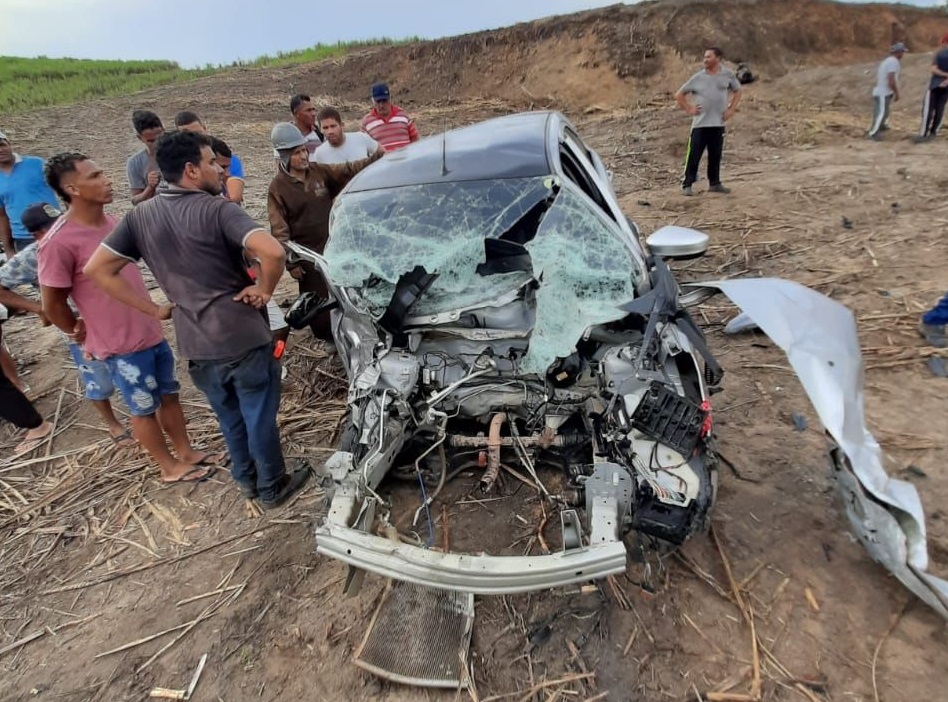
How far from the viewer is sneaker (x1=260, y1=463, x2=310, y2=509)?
3.33m

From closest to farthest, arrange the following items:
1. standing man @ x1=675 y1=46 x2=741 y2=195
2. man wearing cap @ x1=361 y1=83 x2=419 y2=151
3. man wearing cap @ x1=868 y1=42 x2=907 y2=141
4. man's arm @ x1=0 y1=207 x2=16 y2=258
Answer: man's arm @ x1=0 y1=207 x2=16 y2=258 → man wearing cap @ x1=361 y1=83 x2=419 y2=151 → standing man @ x1=675 y1=46 x2=741 y2=195 → man wearing cap @ x1=868 y1=42 x2=907 y2=141

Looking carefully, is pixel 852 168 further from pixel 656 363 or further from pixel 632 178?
pixel 656 363

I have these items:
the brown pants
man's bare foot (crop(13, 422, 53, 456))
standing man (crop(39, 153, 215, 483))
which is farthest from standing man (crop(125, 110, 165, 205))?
man's bare foot (crop(13, 422, 53, 456))

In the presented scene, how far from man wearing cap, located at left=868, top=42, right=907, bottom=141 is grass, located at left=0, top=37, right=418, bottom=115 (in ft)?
66.7

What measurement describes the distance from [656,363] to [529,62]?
18.7 metres

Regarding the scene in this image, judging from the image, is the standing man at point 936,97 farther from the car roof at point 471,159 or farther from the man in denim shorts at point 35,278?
the man in denim shorts at point 35,278

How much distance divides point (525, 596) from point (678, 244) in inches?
76.5

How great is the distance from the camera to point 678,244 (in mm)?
3059

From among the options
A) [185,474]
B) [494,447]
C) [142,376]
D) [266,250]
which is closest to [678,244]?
[494,447]

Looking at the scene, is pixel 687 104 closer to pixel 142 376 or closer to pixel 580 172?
pixel 580 172

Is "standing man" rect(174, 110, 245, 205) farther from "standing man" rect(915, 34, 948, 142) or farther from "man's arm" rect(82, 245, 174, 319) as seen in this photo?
"standing man" rect(915, 34, 948, 142)

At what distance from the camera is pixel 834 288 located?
5086 millimetres

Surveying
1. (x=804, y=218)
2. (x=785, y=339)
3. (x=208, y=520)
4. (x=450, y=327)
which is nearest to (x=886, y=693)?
(x=785, y=339)

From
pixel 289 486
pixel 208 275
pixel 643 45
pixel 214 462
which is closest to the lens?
pixel 208 275
